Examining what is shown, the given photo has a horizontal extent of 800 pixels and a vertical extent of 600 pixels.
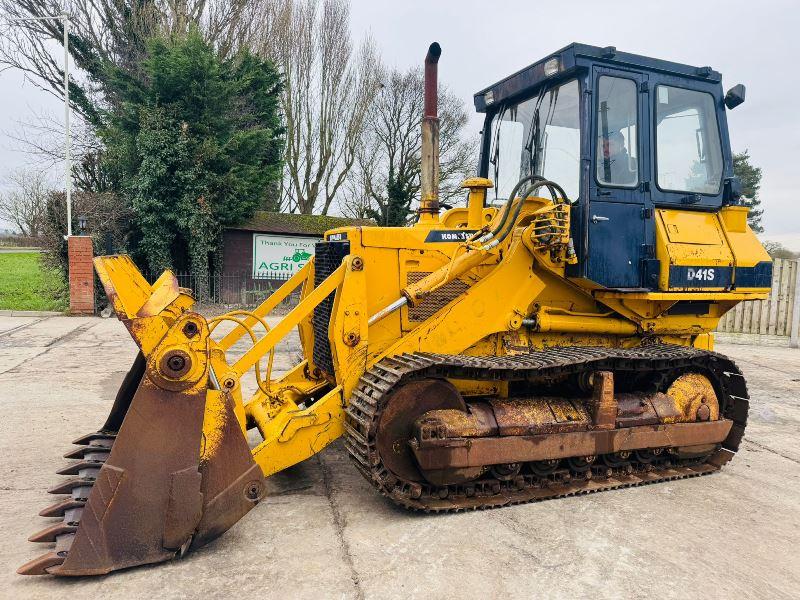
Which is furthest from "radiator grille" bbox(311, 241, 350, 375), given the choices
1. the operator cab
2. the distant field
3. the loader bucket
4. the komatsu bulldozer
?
the distant field

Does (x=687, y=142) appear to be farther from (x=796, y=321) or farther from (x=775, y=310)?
(x=775, y=310)

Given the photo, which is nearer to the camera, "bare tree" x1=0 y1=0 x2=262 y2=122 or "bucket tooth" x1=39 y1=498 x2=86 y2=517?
"bucket tooth" x1=39 y1=498 x2=86 y2=517

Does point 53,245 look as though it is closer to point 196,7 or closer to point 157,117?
point 157,117

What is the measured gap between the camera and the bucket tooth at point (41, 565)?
2879mm

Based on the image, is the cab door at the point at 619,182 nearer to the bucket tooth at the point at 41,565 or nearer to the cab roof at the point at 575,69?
the cab roof at the point at 575,69

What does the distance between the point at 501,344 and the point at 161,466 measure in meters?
2.69

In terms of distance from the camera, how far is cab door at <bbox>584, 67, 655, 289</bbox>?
459 cm

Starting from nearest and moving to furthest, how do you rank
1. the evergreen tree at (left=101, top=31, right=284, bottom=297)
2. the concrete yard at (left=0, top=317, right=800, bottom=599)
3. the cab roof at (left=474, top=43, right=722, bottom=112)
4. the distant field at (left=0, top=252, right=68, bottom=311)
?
1. the concrete yard at (left=0, top=317, right=800, bottom=599)
2. the cab roof at (left=474, top=43, right=722, bottom=112)
3. the evergreen tree at (left=101, top=31, right=284, bottom=297)
4. the distant field at (left=0, top=252, right=68, bottom=311)

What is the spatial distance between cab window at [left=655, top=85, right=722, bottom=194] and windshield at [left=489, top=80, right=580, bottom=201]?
0.74 m

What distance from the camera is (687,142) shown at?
5.14 meters

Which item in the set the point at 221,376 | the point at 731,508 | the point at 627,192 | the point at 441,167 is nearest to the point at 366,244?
the point at 221,376

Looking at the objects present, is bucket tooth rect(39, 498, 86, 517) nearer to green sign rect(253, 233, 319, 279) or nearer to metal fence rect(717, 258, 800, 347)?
green sign rect(253, 233, 319, 279)

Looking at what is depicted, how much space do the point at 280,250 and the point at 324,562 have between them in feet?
48.9

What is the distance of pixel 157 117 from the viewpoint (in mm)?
15234
